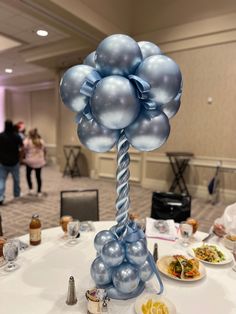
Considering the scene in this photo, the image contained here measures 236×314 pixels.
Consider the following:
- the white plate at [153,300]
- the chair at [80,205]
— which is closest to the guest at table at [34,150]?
the chair at [80,205]

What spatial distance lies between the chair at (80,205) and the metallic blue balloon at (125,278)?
3.80 feet

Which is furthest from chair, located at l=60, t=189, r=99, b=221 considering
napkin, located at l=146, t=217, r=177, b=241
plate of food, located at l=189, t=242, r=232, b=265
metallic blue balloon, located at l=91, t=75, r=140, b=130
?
metallic blue balloon, located at l=91, t=75, r=140, b=130

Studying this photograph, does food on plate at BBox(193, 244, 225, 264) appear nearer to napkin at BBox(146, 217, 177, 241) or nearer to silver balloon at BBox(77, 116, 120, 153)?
napkin at BBox(146, 217, 177, 241)

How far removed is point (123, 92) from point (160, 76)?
0.16 m

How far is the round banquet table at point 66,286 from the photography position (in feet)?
3.08

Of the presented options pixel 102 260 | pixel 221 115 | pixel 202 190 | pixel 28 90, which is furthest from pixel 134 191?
pixel 28 90

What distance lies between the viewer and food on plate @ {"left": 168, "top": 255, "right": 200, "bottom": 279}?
1.12 m

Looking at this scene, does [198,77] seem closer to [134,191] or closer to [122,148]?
[134,191]

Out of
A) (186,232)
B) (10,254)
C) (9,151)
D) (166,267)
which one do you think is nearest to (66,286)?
(10,254)

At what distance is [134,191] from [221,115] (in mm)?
2334

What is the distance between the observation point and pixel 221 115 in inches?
185

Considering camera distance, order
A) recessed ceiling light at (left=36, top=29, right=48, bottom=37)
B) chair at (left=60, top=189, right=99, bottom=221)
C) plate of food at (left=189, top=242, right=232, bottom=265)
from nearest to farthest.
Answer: plate of food at (left=189, top=242, right=232, bottom=265) → chair at (left=60, top=189, right=99, bottom=221) → recessed ceiling light at (left=36, top=29, right=48, bottom=37)

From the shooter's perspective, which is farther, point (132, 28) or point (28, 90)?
point (28, 90)

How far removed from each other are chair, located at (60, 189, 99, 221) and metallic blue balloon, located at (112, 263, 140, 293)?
1.16 metres
